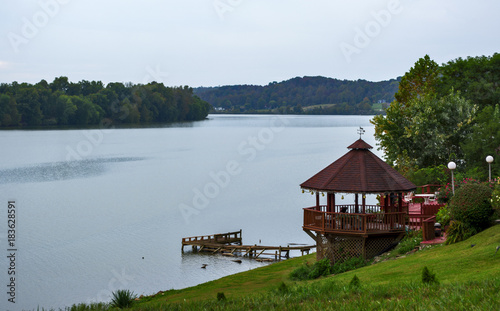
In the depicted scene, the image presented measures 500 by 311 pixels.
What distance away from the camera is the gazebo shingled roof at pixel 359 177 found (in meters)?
23.1

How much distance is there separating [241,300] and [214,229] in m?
32.7

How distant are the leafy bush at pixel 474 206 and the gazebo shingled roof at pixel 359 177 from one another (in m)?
3.19

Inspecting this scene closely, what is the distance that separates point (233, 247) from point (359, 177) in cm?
1839

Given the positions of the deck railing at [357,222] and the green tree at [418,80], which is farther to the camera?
the green tree at [418,80]

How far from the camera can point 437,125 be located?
42094mm

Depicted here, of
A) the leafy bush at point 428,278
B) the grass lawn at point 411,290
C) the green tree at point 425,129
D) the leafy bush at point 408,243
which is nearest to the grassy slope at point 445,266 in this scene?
the grass lawn at point 411,290

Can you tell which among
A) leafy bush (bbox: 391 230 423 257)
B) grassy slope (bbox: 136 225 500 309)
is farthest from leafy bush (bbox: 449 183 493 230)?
leafy bush (bbox: 391 230 423 257)

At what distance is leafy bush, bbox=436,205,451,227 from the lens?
884 inches

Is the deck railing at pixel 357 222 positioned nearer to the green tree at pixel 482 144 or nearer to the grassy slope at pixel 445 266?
the grassy slope at pixel 445 266

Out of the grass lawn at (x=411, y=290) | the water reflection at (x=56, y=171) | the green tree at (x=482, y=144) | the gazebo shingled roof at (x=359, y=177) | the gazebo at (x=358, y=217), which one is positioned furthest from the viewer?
the water reflection at (x=56, y=171)

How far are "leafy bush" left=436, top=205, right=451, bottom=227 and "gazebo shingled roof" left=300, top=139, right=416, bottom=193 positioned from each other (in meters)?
1.49
